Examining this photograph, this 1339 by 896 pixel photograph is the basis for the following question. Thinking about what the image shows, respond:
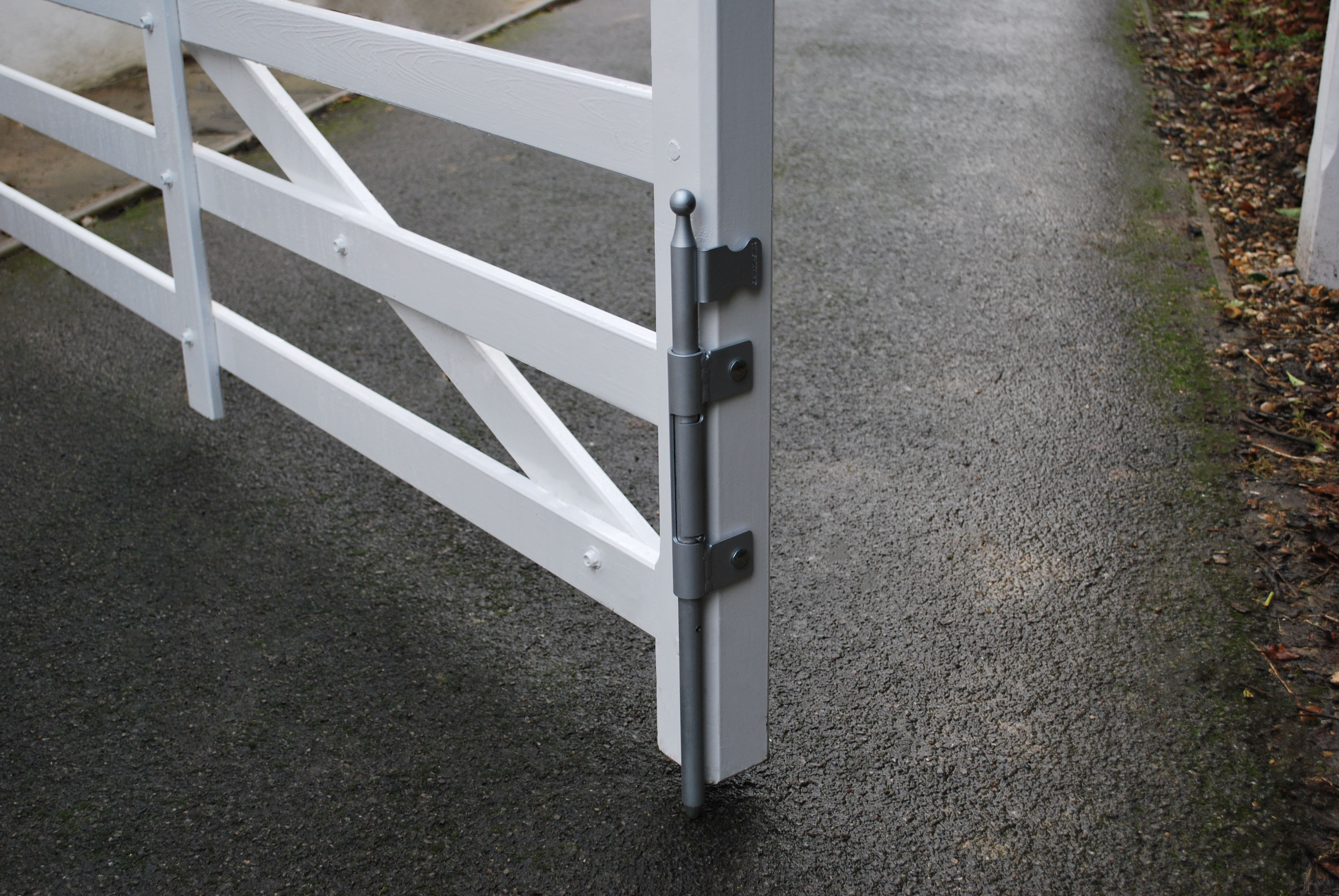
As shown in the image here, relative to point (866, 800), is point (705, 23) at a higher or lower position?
higher

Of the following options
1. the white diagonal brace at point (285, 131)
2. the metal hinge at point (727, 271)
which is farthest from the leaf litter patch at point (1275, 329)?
the white diagonal brace at point (285, 131)

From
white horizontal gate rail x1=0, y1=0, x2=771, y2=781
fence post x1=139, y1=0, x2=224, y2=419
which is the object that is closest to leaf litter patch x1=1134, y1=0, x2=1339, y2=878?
white horizontal gate rail x1=0, y1=0, x2=771, y2=781

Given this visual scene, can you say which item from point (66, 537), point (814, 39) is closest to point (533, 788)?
point (66, 537)

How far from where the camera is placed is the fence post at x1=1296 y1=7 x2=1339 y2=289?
482cm

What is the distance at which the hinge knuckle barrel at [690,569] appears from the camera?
2.25 metres

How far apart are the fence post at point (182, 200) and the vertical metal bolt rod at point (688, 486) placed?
2.23 m

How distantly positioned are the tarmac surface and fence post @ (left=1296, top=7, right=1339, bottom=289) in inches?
18.9

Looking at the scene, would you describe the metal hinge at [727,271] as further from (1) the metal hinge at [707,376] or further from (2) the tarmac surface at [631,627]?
(2) the tarmac surface at [631,627]

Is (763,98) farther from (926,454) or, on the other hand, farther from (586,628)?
(926,454)

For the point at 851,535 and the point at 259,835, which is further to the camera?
the point at 851,535

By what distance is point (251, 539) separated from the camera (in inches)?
143

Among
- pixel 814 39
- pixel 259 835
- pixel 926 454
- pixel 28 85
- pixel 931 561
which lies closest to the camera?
pixel 259 835

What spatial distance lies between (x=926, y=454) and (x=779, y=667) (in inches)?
47.4

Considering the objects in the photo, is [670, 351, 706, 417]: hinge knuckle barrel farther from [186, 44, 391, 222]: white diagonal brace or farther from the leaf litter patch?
the leaf litter patch
